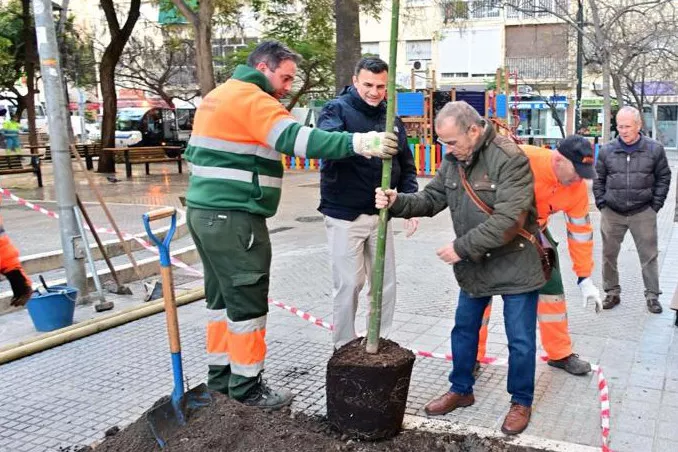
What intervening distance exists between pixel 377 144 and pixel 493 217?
0.66m

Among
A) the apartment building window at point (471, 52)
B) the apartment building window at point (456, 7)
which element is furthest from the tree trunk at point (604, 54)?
the apartment building window at point (471, 52)

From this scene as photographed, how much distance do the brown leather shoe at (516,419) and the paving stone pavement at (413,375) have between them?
72mm

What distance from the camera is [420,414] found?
366 cm

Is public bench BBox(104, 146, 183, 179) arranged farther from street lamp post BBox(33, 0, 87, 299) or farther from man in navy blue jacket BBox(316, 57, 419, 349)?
man in navy blue jacket BBox(316, 57, 419, 349)

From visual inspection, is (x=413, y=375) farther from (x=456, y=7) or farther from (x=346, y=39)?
(x=456, y=7)

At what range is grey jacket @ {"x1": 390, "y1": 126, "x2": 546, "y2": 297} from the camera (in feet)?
10.6

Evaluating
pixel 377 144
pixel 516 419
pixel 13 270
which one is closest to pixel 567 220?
pixel 516 419

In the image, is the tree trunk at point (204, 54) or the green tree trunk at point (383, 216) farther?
the tree trunk at point (204, 54)

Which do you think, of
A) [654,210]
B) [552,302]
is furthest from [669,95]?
[552,302]

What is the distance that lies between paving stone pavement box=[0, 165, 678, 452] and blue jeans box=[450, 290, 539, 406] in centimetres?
18

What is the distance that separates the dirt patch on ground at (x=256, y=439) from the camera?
3.08 meters

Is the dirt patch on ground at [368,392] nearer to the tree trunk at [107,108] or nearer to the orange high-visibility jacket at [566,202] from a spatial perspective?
the orange high-visibility jacket at [566,202]

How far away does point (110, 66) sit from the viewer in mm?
19203

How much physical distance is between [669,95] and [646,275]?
3069cm
